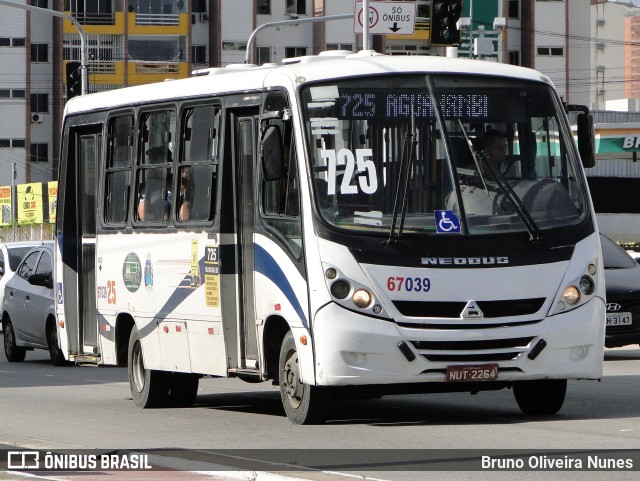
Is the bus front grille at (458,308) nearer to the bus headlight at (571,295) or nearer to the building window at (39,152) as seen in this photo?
the bus headlight at (571,295)

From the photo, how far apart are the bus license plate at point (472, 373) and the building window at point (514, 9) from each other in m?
79.8

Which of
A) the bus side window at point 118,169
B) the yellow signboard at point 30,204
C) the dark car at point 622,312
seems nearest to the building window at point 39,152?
the yellow signboard at point 30,204

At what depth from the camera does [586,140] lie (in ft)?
45.9

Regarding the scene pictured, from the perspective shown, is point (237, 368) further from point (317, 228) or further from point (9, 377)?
point (9, 377)

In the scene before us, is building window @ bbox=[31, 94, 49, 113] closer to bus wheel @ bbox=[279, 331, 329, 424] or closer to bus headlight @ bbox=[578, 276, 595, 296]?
bus wheel @ bbox=[279, 331, 329, 424]

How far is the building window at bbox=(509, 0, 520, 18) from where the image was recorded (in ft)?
298

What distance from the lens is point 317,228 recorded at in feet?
41.9

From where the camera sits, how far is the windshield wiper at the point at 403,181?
12773 mm

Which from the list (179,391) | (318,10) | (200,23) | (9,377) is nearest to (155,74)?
(200,23)

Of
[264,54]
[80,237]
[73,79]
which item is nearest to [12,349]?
[80,237]

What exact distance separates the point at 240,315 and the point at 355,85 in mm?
2298

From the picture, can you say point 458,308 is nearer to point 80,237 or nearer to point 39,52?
point 80,237

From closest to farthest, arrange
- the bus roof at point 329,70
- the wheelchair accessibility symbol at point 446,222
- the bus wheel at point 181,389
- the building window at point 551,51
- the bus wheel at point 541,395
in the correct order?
the wheelchair accessibility symbol at point 446,222
the bus roof at point 329,70
the bus wheel at point 541,395
the bus wheel at point 181,389
the building window at point 551,51

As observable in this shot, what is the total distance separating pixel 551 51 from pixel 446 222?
266 ft
